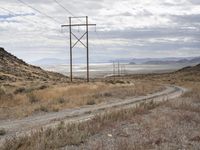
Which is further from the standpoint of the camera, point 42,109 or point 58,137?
point 42,109

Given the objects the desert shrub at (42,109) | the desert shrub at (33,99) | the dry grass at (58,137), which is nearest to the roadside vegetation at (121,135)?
the dry grass at (58,137)

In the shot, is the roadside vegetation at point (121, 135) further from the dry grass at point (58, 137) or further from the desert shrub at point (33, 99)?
the desert shrub at point (33, 99)

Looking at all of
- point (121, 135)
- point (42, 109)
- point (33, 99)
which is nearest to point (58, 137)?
point (121, 135)

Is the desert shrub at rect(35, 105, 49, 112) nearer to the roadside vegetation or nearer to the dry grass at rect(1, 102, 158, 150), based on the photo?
the roadside vegetation

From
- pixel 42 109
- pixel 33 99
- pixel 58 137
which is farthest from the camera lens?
pixel 33 99

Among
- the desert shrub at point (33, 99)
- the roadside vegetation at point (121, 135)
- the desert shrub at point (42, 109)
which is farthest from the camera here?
the desert shrub at point (33, 99)

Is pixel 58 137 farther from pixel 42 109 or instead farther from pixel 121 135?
pixel 42 109

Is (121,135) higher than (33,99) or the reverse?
higher

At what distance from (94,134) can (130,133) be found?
51.2 inches

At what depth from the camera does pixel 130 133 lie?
15.7 m

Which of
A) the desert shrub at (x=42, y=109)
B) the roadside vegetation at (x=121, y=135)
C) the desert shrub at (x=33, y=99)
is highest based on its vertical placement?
the roadside vegetation at (x=121, y=135)

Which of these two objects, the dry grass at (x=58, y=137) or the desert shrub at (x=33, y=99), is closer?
the dry grass at (x=58, y=137)

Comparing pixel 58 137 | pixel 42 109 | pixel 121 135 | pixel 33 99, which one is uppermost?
pixel 58 137

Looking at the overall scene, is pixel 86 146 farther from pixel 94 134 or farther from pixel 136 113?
pixel 136 113
